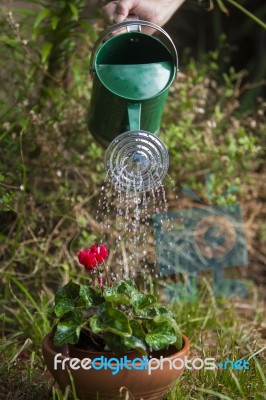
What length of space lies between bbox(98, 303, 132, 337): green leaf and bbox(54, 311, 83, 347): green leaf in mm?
53

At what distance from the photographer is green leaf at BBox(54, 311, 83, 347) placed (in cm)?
158

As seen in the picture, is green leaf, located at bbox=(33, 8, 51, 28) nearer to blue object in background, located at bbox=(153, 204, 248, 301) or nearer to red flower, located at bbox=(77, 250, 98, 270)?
blue object in background, located at bbox=(153, 204, 248, 301)

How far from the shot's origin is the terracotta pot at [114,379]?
1.54 metres

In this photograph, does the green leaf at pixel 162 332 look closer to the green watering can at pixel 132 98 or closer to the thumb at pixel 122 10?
the green watering can at pixel 132 98

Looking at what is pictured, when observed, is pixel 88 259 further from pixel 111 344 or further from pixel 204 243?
pixel 204 243

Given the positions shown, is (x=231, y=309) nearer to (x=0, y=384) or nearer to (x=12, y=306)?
(x=12, y=306)

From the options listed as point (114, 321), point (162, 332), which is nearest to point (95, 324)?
point (114, 321)

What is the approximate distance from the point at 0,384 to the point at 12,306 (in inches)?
25.6

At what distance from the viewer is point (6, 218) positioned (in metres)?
2.64

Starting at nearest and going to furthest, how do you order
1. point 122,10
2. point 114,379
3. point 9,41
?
point 114,379, point 122,10, point 9,41

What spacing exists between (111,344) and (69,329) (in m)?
0.11

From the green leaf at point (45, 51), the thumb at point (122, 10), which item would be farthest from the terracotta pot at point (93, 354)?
the green leaf at point (45, 51)

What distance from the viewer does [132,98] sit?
6.38 feet

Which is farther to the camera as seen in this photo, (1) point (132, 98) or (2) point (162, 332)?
(1) point (132, 98)
